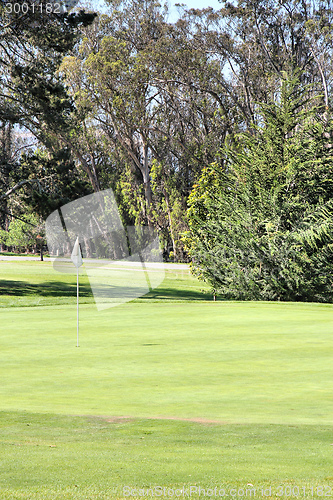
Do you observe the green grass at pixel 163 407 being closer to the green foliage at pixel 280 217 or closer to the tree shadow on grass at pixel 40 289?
the green foliage at pixel 280 217

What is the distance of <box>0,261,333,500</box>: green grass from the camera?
363 cm

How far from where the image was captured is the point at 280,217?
2056cm

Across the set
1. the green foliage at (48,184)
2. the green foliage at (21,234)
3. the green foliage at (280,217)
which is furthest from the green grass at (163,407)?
the green foliage at (21,234)

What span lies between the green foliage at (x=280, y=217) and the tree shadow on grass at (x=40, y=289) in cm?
714

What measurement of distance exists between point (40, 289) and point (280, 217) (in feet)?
39.4

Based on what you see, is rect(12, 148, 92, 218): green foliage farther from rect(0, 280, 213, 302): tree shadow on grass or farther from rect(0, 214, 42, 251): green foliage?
rect(0, 214, 42, 251): green foliage

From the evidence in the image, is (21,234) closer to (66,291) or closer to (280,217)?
(66,291)

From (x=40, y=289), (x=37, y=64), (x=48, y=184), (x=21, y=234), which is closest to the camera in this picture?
(x=37, y=64)

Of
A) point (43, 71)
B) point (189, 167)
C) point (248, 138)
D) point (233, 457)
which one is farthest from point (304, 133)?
point (189, 167)

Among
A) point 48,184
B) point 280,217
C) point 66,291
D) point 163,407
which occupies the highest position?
point 48,184

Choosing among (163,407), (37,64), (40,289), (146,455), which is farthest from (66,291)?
(146,455)

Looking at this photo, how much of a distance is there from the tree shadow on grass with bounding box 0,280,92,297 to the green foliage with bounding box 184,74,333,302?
7.14 meters

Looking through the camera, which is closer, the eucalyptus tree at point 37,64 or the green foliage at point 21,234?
the eucalyptus tree at point 37,64

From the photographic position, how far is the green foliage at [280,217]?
20.2 m
